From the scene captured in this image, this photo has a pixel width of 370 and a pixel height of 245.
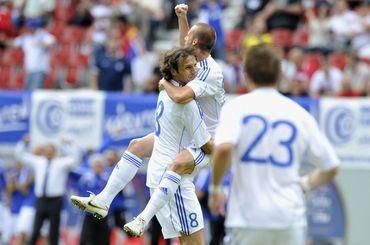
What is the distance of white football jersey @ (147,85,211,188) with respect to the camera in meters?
11.2

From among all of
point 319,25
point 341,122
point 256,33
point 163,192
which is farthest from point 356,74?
point 163,192

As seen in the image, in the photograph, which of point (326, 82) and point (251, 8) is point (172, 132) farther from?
point (251, 8)

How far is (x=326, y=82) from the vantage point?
2245 cm

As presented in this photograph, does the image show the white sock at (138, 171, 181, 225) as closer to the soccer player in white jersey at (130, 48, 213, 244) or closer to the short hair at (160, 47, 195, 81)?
the soccer player in white jersey at (130, 48, 213, 244)

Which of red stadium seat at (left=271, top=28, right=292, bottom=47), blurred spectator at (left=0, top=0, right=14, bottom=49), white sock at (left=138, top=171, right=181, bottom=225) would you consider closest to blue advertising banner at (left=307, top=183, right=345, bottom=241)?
red stadium seat at (left=271, top=28, right=292, bottom=47)

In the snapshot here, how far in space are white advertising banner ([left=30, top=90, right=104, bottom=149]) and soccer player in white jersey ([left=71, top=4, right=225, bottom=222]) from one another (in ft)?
32.5

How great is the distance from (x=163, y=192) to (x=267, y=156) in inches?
110

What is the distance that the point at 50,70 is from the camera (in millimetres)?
25078

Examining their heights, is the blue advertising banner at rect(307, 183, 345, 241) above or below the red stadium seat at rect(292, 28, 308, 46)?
below

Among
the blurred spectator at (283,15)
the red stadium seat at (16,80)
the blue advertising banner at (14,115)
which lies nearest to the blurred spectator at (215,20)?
the blurred spectator at (283,15)

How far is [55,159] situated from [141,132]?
1666 mm

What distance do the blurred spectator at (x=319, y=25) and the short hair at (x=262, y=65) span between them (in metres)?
15.6

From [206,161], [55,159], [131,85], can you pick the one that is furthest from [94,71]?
[206,161]

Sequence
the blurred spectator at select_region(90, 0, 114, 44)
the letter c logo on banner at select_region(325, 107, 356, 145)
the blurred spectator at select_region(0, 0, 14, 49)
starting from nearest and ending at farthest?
the letter c logo on banner at select_region(325, 107, 356, 145) < the blurred spectator at select_region(90, 0, 114, 44) < the blurred spectator at select_region(0, 0, 14, 49)
